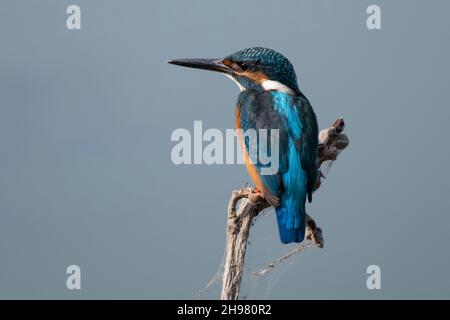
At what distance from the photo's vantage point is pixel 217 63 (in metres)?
4.87

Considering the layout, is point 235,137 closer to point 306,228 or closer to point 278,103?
point 278,103

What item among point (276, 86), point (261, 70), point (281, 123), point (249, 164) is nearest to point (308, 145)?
point (281, 123)

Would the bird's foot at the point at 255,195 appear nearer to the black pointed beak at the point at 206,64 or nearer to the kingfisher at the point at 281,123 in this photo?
the kingfisher at the point at 281,123

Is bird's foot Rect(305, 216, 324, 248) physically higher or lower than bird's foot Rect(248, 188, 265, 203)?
lower

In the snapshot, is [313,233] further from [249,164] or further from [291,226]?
[249,164]

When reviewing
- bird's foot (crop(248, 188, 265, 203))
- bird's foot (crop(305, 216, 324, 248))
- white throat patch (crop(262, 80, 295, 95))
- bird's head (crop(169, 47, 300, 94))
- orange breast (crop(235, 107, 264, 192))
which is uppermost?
bird's head (crop(169, 47, 300, 94))

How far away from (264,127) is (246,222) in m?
0.65

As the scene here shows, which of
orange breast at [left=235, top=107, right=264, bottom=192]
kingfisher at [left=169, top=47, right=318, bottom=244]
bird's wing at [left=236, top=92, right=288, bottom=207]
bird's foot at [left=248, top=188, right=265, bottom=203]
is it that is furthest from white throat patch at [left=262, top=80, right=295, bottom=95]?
bird's foot at [left=248, top=188, right=265, bottom=203]

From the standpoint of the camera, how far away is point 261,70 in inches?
183

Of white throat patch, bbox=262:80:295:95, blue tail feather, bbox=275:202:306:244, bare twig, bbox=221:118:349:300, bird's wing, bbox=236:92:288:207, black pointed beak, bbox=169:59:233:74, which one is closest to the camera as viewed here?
bare twig, bbox=221:118:349:300

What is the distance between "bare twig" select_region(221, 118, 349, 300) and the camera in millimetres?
3662

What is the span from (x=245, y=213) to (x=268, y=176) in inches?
11.7

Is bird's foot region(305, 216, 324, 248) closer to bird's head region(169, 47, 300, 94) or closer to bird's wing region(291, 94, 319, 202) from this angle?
bird's wing region(291, 94, 319, 202)

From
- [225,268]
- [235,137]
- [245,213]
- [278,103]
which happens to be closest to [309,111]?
[278,103]
